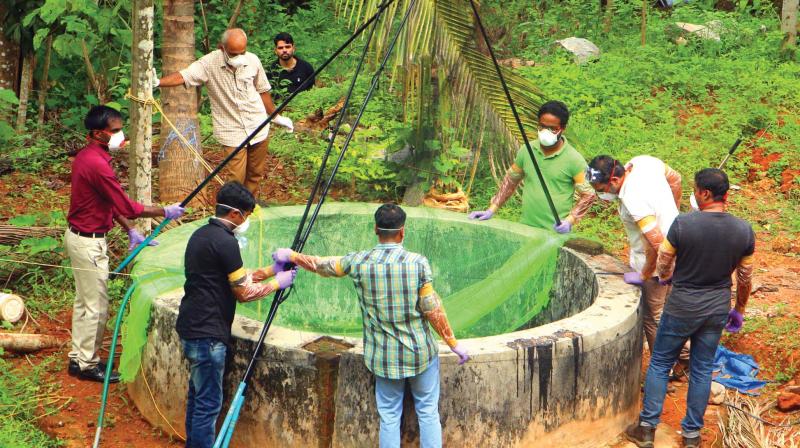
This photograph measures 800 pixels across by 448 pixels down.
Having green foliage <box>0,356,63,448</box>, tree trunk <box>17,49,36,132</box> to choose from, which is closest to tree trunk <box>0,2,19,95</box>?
tree trunk <box>17,49,36,132</box>

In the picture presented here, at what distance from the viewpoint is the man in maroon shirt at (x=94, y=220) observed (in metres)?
5.54

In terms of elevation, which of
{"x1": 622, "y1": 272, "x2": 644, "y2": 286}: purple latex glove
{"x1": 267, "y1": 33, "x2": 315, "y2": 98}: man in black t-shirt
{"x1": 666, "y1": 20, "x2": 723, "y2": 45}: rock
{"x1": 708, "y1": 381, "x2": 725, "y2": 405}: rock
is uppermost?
{"x1": 666, "y1": 20, "x2": 723, "y2": 45}: rock

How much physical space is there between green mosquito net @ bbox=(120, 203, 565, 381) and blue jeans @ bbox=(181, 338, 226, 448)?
3.16 feet

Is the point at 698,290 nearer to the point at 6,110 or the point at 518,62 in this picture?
the point at 6,110

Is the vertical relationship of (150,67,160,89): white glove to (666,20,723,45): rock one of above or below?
below

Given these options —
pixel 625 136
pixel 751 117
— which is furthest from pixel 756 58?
pixel 625 136

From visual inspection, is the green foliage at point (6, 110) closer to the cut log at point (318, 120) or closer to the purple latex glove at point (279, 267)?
the cut log at point (318, 120)

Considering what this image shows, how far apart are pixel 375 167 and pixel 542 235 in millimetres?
3131

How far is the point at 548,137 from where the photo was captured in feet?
20.0

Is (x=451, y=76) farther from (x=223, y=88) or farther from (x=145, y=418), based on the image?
(x=145, y=418)

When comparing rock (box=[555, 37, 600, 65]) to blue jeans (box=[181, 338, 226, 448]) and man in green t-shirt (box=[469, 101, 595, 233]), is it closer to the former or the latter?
man in green t-shirt (box=[469, 101, 595, 233])

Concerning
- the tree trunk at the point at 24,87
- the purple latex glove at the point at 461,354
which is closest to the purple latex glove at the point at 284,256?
the purple latex glove at the point at 461,354

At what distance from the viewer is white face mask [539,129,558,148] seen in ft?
20.0

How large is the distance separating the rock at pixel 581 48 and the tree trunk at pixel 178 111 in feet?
19.2
